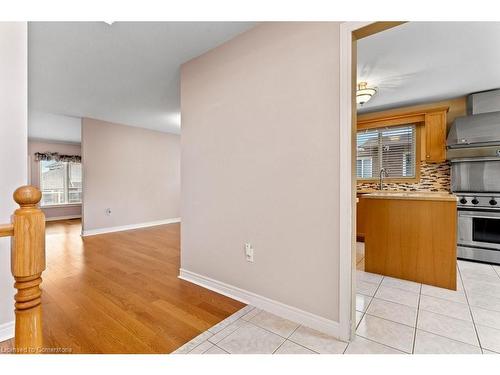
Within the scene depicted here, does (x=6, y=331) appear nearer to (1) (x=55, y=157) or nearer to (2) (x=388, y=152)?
(2) (x=388, y=152)

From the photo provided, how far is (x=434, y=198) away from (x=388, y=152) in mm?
2213

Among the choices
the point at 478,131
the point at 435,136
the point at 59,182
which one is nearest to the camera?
the point at 478,131

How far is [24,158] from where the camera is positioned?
1.72 meters

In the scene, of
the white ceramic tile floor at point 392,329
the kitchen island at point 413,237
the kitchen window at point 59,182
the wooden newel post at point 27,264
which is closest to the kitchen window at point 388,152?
the kitchen island at point 413,237

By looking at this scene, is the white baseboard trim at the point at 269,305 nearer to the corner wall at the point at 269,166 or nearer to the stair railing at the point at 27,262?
the corner wall at the point at 269,166

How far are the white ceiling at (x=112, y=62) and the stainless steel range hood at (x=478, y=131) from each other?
3.25 m

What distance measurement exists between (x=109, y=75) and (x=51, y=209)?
6.16m

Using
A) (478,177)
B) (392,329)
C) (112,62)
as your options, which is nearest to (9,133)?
(112,62)

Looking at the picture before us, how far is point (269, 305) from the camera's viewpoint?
1900 millimetres

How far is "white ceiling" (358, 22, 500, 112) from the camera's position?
206 cm

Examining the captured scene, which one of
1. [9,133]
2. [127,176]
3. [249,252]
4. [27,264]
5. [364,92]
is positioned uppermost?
[364,92]

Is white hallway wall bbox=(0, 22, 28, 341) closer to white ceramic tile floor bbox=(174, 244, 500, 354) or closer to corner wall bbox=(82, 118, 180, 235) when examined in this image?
white ceramic tile floor bbox=(174, 244, 500, 354)

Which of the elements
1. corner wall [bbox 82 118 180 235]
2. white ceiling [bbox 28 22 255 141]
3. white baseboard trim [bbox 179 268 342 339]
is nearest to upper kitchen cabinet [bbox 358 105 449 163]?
white ceiling [bbox 28 22 255 141]

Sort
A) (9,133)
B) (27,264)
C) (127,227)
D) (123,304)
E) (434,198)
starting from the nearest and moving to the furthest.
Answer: (27,264)
(9,133)
(123,304)
(434,198)
(127,227)
